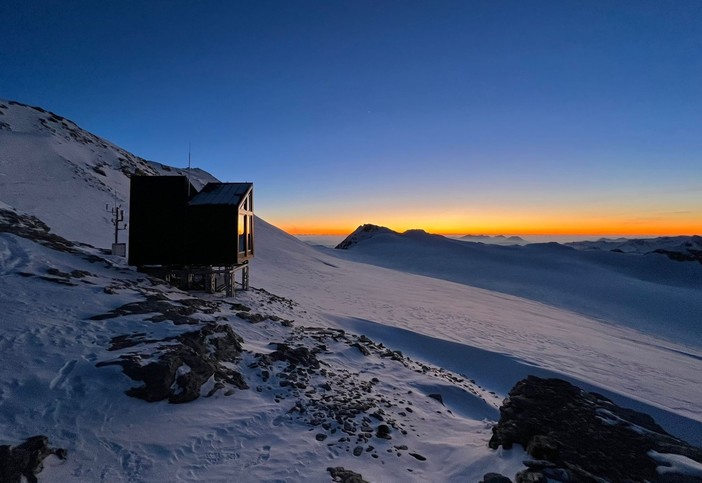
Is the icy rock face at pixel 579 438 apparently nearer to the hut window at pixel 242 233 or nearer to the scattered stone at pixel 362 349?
the scattered stone at pixel 362 349

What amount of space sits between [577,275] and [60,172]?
3032 inches

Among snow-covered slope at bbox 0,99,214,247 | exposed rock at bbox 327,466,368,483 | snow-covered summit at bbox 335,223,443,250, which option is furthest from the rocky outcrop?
snow-covered summit at bbox 335,223,443,250

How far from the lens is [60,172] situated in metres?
38.6

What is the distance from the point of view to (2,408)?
5809mm

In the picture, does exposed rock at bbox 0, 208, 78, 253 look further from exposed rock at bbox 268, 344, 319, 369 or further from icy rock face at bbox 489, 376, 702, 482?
icy rock face at bbox 489, 376, 702, 482

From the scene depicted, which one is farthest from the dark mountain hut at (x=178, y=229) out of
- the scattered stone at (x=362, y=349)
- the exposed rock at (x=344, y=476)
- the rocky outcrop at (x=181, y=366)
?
the exposed rock at (x=344, y=476)

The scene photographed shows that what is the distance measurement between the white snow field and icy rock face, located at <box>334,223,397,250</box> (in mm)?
79061

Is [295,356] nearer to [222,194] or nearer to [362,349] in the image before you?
[362,349]

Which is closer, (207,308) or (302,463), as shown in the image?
(302,463)

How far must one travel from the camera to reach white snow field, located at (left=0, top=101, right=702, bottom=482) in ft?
19.5

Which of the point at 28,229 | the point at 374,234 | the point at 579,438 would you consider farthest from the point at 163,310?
the point at 374,234

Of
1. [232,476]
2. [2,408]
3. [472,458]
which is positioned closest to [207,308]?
[2,408]

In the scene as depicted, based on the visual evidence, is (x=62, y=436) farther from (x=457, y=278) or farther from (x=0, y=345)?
(x=457, y=278)

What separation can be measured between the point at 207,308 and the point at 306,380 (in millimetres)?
5768
